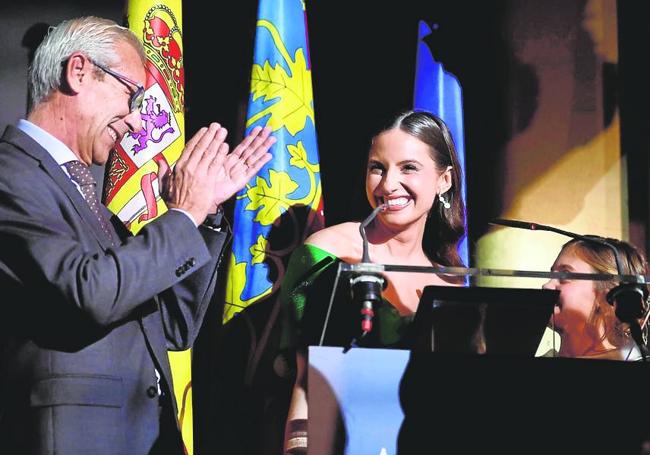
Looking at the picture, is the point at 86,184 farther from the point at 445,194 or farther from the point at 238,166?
the point at 445,194

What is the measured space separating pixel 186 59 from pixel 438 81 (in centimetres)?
92

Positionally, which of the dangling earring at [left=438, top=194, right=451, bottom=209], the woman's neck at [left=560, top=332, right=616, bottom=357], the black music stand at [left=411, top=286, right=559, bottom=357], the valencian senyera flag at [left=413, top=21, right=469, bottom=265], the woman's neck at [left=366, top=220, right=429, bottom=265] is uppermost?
the valencian senyera flag at [left=413, top=21, right=469, bottom=265]

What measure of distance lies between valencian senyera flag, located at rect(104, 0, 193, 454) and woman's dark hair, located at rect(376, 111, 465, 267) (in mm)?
674

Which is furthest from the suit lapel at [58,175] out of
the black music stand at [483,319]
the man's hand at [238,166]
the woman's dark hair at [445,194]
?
the woman's dark hair at [445,194]

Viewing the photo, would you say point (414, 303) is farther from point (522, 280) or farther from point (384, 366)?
point (384, 366)

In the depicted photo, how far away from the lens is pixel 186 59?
12.3ft

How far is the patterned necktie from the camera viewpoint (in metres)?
2.13

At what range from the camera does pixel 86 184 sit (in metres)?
2.15

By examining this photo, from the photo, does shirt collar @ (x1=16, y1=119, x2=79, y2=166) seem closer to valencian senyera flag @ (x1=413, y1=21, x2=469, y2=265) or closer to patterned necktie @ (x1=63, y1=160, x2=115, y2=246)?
patterned necktie @ (x1=63, y1=160, x2=115, y2=246)

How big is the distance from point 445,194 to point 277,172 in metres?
0.55

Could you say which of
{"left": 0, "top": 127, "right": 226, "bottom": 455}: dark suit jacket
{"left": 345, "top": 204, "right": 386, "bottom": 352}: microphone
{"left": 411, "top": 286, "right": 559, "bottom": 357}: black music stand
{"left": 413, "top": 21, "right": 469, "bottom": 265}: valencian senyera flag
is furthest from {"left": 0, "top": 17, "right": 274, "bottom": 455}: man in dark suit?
{"left": 413, "top": 21, "right": 469, "bottom": 265}: valencian senyera flag

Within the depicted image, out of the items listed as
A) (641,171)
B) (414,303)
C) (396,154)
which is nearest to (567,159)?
(641,171)

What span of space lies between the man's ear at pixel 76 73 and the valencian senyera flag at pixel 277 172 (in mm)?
1193

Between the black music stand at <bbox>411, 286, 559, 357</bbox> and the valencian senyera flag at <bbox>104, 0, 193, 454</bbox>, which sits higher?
the valencian senyera flag at <bbox>104, 0, 193, 454</bbox>
